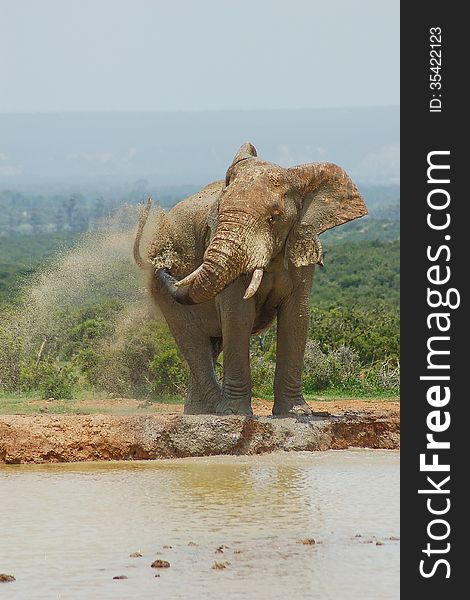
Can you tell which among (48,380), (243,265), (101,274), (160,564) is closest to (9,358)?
(48,380)

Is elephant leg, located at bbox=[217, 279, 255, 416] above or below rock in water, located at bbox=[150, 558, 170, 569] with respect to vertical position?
above

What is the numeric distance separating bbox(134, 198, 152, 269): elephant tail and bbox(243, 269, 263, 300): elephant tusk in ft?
5.23

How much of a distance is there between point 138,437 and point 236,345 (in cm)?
125

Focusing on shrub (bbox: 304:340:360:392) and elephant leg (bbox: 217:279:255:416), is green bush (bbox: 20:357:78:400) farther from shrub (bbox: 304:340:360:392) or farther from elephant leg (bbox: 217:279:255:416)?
elephant leg (bbox: 217:279:255:416)

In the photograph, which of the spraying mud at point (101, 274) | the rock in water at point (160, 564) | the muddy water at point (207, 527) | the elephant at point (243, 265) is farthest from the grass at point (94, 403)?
the rock in water at point (160, 564)

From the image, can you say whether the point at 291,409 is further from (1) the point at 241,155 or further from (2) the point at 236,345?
(1) the point at 241,155

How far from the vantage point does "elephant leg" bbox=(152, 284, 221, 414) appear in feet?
43.2

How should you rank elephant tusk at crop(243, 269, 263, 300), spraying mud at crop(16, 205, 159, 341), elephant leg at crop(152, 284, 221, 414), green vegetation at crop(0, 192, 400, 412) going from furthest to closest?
green vegetation at crop(0, 192, 400, 412), spraying mud at crop(16, 205, 159, 341), elephant leg at crop(152, 284, 221, 414), elephant tusk at crop(243, 269, 263, 300)

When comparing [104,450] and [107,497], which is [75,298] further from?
[107,497]

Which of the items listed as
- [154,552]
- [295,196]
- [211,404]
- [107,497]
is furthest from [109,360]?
[154,552]

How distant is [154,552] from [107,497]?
5.50 feet

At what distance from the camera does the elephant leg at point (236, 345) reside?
12.1 meters

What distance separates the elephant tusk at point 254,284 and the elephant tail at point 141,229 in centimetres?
159

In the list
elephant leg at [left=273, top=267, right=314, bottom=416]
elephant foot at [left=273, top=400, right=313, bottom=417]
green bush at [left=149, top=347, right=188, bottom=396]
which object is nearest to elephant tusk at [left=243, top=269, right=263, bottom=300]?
Answer: elephant leg at [left=273, top=267, right=314, bottom=416]
